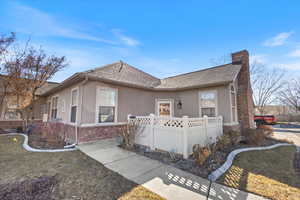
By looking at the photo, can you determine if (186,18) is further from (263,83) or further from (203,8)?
(263,83)

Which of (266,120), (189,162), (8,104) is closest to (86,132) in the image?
(189,162)

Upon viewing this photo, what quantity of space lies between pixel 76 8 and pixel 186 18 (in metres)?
6.19

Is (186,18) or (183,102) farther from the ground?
(186,18)

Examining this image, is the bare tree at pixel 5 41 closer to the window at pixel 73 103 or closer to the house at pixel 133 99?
the house at pixel 133 99

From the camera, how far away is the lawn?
8.18 ft

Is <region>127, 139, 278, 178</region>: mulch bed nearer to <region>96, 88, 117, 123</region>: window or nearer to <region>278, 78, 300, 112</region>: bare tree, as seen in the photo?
<region>96, 88, 117, 123</region>: window

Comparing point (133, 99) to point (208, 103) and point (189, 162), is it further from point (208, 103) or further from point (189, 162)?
point (189, 162)

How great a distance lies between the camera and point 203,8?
6.96m

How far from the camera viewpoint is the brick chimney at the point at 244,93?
26.0 feet

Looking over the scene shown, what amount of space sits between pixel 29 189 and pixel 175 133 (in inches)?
165

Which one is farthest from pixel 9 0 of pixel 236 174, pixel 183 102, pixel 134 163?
pixel 236 174

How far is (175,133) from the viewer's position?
480 cm

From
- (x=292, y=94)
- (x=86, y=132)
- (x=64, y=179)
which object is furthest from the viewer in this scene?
(x=292, y=94)

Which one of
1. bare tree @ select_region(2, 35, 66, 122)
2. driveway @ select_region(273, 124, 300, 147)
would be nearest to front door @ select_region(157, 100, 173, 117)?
driveway @ select_region(273, 124, 300, 147)
